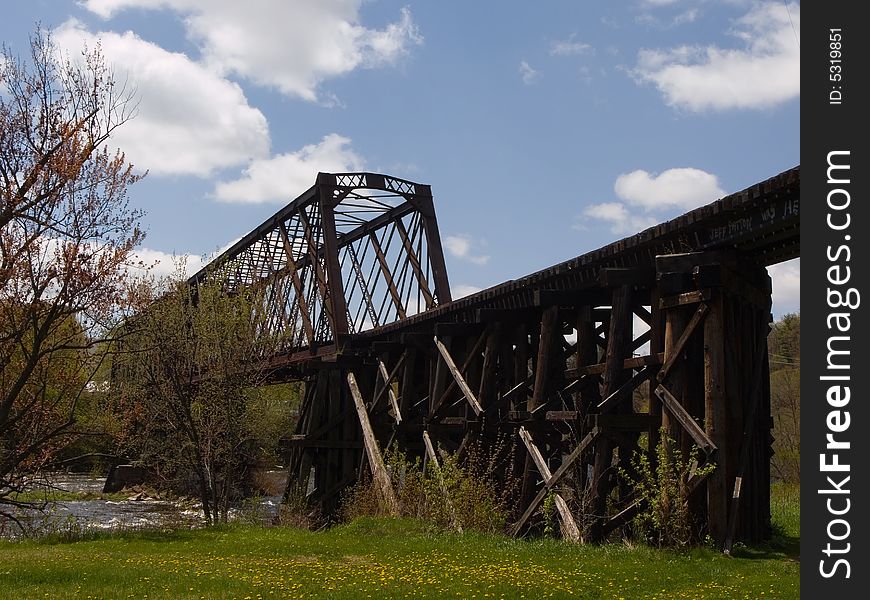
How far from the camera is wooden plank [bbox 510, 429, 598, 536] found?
10617 millimetres

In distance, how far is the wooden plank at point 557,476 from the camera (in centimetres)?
1062

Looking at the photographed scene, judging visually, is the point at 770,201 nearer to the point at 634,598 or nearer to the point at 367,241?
the point at 634,598

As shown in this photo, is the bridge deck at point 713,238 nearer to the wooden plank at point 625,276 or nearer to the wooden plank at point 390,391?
the wooden plank at point 625,276

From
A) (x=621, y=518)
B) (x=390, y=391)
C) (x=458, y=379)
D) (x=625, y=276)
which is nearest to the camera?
(x=621, y=518)

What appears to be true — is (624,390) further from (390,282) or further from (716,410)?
(390,282)

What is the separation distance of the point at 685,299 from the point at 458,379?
19.3ft

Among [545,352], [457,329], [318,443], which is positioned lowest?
[318,443]

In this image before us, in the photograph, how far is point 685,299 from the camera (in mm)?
9742

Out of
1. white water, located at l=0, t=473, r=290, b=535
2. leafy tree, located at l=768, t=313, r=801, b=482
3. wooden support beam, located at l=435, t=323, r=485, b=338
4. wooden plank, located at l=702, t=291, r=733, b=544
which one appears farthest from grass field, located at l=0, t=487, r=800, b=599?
white water, located at l=0, t=473, r=290, b=535

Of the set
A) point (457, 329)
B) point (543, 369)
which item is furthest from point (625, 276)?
point (457, 329)

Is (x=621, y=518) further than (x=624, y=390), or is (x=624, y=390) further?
(x=624, y=390)

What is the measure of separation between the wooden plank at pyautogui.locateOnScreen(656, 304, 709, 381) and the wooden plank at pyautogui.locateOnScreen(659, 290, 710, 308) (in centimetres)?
10
